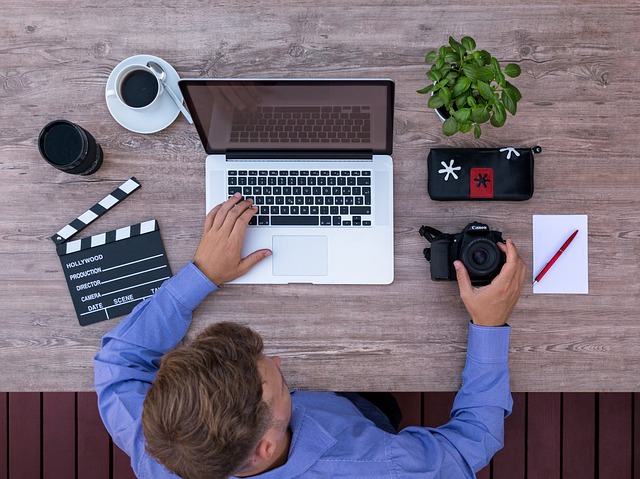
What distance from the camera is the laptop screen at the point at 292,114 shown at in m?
0.78

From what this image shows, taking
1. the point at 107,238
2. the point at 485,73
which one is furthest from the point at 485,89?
the point at 107,238

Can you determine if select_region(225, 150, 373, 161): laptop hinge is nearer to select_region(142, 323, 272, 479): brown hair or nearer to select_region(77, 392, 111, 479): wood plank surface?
select_region(142, 323, 272, 479): brown hair

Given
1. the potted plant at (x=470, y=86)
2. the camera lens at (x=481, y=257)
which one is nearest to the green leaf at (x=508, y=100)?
the potted plant at (x=470, y=86)

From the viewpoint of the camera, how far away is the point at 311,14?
96 centimetres

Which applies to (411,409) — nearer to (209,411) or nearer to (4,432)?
(209,411)

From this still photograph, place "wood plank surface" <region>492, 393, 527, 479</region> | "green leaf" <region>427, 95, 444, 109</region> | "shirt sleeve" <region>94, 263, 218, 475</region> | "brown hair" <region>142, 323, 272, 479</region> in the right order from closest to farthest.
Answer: "brown hair" <region>142, 323, 272, 479</region>, "green leaf" <region>427, 95, 444, 109</region>, "shirt sleeve" <region>94, 263, 218, 475</region>, "wood plank surface" <region>492, 393, 527, 479</region>

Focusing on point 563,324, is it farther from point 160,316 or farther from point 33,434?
point 33,434

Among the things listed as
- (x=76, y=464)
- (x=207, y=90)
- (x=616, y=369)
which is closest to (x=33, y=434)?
(x=76, y=464)

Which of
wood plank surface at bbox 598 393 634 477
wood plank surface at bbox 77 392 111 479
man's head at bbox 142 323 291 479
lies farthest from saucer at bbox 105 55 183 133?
wood plank surface at bbox 598 393 634 477

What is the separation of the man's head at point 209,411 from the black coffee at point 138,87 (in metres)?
0.50

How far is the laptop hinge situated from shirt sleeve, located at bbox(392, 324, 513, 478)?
0.38 meters

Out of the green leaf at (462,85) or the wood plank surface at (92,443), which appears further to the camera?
the wood plank surface at (92,443)

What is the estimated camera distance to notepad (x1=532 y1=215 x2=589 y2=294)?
935 mm

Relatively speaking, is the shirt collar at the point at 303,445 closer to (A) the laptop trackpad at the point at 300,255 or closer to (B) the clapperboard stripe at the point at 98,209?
(A) the laptop trackpad at the point at 300,255
